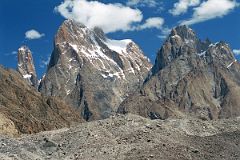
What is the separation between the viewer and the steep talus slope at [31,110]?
79.8m

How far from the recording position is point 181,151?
43344mm

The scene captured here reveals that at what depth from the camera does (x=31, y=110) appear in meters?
103

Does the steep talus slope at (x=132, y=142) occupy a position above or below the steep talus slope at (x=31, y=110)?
below

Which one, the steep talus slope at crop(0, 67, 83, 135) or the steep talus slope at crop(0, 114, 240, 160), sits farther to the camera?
the steep talus slope at crop(0, 67, 83, 135)

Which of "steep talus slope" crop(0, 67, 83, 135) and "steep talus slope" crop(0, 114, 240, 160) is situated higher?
"steep talus slope" crop(0, 67, 83, 135)

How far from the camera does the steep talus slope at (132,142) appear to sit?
42281 millimetres

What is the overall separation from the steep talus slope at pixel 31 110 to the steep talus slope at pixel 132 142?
93.5 feet

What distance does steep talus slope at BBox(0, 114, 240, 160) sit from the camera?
139 feet

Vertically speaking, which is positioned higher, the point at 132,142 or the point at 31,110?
the point at 31,110

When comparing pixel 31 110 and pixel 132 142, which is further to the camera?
pixel 31 110

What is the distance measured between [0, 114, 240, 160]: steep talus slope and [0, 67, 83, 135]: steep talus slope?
93.5 feet

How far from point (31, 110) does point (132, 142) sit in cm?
6052

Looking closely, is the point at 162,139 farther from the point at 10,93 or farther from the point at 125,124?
the point at 10,93

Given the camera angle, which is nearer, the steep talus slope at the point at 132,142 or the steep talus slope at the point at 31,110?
the steep talus slope at the point at 132,142
